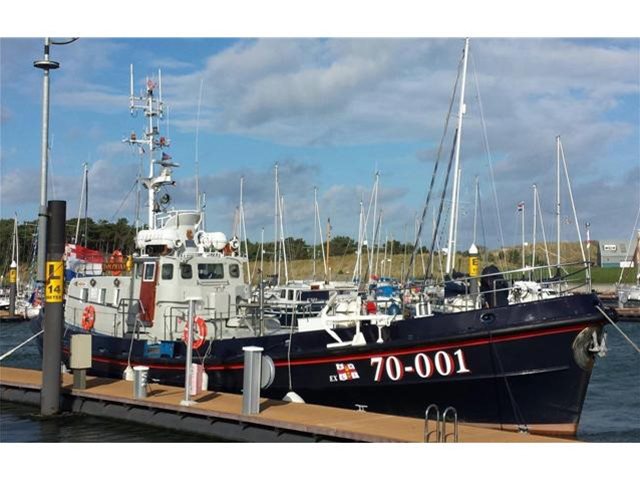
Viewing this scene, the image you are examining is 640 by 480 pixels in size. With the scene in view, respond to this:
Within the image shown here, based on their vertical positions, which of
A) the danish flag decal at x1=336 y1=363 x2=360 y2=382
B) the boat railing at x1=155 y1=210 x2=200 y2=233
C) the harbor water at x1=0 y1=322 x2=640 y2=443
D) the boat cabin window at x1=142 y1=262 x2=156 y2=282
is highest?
the boat railing at x1=155 y1=210 x2=200 y2=233

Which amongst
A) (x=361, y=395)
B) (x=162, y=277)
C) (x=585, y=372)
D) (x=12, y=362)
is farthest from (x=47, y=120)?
(x=12, y=362)

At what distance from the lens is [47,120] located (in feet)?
45.9

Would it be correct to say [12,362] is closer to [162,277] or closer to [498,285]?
[162,277]

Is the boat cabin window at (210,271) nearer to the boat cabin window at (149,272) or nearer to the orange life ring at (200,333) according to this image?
the boat cabin window at (149,272)

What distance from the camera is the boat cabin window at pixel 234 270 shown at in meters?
17.7

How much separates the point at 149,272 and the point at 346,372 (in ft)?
19.2

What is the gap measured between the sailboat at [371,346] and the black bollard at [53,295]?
7.53 ft

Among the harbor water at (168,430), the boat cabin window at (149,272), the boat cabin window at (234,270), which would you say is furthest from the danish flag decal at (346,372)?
the boat cabin window at (149,272)

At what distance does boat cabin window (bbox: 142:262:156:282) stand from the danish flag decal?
555 cm

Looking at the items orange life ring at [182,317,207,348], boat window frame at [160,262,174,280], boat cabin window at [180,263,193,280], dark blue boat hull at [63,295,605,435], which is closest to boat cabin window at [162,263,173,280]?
boat window frame at [160,262,174,280]

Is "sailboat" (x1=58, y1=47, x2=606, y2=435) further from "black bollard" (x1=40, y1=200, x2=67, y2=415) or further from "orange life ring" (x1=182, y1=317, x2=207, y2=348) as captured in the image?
"black bollard" (x1=40, y1=200, x2=67, y2=415)

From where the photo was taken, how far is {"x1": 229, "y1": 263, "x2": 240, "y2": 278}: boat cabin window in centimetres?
1769

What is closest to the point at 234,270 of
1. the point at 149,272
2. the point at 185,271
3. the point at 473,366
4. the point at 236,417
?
the point at 185,271

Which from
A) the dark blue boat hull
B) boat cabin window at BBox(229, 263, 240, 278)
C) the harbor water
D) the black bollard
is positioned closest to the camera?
the dark blue boat hull
